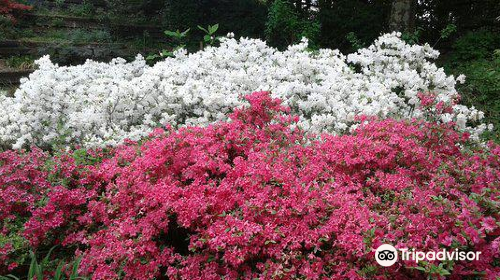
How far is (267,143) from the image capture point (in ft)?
11.9

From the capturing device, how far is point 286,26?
9.77 metres

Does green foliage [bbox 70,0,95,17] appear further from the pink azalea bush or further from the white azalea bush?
the pink azalea bush

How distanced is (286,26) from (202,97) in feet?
18.7

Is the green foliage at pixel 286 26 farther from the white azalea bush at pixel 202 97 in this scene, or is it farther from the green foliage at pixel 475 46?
the white azalea bush at pixel 202 97

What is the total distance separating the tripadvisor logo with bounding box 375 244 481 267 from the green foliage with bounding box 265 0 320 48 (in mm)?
7264

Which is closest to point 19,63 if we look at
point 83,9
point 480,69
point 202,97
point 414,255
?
point 83,9

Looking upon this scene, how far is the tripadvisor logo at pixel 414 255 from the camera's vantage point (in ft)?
7.93

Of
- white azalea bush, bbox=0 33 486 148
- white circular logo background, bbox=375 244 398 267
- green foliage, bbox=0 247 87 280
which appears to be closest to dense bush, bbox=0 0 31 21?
white azalea bush, bbox=0 33 486 148

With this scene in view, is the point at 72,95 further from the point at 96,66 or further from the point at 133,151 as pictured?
the point at 133,151

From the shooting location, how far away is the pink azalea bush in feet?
8.48

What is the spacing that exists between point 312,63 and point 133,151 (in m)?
2.77

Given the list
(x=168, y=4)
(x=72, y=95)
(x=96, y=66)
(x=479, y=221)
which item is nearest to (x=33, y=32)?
(x=168, y=4)

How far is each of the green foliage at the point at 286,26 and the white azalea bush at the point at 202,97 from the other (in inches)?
159

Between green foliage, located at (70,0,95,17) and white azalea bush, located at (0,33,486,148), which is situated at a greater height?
green foliage, located at (70,0,95,17)
